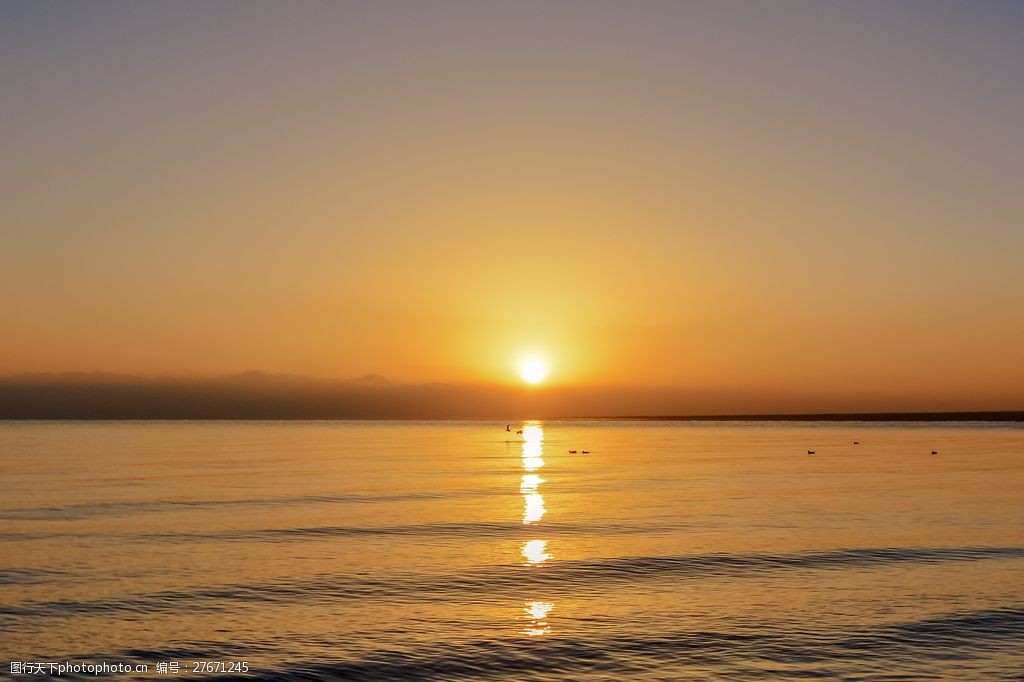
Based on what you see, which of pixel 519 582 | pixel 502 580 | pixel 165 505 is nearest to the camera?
pixel 519 582

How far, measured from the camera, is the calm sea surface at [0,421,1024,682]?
2442 centimetres

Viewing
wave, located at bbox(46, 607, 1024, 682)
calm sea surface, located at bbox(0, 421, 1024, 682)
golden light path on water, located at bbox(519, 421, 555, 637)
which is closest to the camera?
wave, located at bbox(46, 607, 1024, 682)

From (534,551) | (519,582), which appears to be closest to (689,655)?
(519,582)

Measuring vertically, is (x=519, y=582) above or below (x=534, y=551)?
below

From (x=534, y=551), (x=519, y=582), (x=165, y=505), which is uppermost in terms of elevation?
(x=165, y=505)

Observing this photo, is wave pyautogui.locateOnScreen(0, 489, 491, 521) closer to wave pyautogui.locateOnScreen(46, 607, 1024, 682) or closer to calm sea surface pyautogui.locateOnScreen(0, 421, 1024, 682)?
calm sea surface pyautogui.locateOnScreen(0, 421, 1024, 682)

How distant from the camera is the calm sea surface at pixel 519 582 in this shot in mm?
24422

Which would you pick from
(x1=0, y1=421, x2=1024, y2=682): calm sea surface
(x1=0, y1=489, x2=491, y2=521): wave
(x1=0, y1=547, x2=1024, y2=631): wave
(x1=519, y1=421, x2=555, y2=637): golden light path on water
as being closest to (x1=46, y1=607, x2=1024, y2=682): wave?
(x1=0, y1=421, x2=1024, y2=682): calm sea surface

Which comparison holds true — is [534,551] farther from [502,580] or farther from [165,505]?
[165,505]

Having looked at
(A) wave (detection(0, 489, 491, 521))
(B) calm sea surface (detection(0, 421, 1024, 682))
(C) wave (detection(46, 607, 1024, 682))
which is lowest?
(C) wave (detection(46, 607, 1024, 682))

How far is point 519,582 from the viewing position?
113 ft

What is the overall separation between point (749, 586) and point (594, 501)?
31.2 m

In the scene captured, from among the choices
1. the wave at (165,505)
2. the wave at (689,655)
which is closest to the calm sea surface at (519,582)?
the wave at (689,655)

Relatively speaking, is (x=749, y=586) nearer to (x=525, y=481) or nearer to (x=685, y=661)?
(x=685, y=661)
